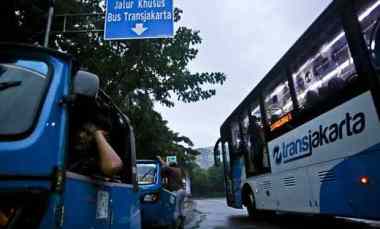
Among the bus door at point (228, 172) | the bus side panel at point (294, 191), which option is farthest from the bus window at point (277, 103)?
the bus door at point (228, 172)

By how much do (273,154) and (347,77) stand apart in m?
3.28

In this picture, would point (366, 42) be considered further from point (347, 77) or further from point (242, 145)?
point (242, 145)

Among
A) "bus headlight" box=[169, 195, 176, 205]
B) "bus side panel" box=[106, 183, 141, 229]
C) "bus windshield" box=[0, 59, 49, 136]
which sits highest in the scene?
"bus windshield" box=[0, 59, 49, 136]

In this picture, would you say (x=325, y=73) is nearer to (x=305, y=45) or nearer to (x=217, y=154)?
(x=305, y=45)

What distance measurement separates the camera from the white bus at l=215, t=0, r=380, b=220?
4.93 meters

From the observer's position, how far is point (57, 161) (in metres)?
2.00

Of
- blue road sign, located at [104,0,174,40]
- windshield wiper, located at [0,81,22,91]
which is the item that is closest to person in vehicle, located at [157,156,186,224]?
blue road sign, located at [104,0,174,40]

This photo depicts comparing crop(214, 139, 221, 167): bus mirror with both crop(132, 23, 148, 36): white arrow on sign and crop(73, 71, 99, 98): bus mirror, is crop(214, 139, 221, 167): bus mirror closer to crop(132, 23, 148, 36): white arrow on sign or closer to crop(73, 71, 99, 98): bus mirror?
crop(132, 23, 148, 36): white arrow on sign

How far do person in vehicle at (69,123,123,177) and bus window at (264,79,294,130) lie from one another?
499cm

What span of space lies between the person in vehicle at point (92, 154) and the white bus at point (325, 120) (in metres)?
3.67

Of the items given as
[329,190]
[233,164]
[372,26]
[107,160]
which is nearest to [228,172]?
[233,164]

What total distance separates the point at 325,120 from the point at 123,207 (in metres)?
3.94

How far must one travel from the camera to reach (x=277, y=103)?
7.97 meters

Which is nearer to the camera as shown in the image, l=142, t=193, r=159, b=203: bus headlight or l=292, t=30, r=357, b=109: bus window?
l=292, t=30, r=357, b=109: bus window
